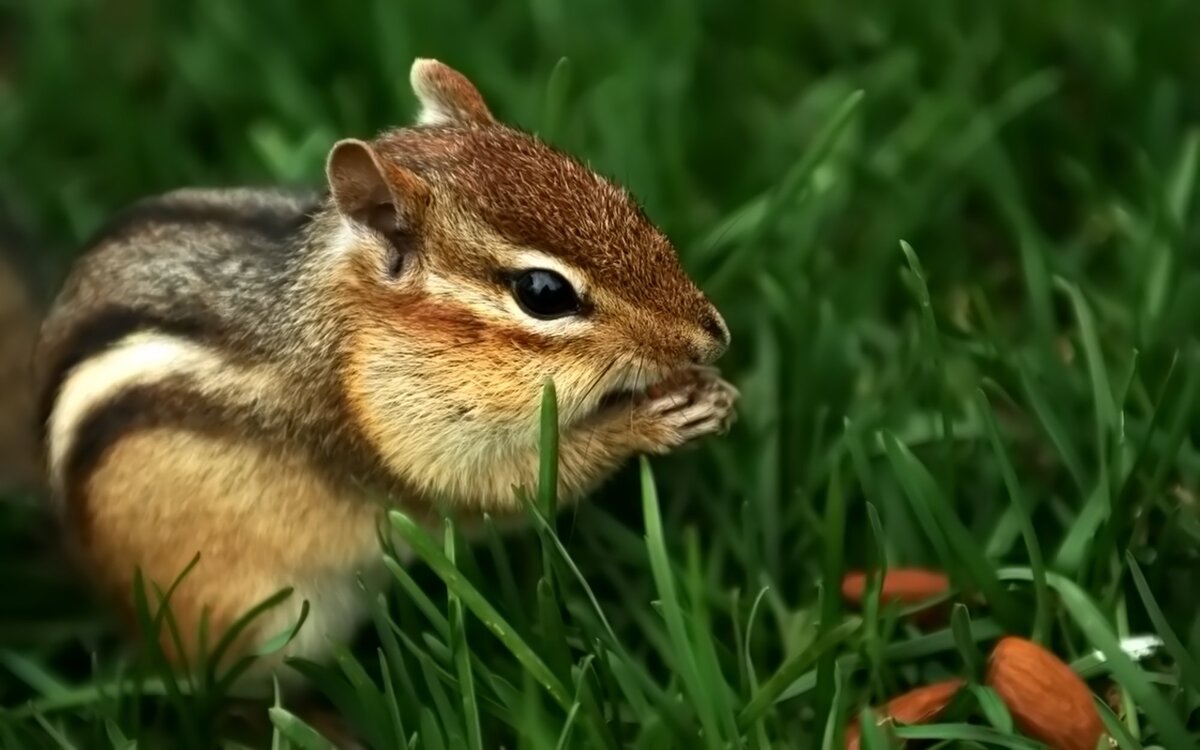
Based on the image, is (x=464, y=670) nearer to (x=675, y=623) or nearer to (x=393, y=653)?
(x=393, y=653)

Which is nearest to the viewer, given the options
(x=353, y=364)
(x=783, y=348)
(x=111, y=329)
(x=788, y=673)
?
(x=788, y=673)

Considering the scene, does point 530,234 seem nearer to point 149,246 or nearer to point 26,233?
point 149,246

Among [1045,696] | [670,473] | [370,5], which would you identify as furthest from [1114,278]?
[370,5]

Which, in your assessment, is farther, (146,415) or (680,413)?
(680,413)

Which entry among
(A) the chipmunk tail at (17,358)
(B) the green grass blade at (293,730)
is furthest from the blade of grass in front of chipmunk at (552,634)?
(A) the chipmunk tail at (17,358)

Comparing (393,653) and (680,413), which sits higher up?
(680,413)

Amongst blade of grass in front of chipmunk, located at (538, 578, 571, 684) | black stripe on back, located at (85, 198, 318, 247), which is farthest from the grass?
black stripe on back, located at (85, 198, 318, 247)

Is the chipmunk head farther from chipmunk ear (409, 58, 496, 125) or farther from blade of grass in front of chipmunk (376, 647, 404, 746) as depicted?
blade of grass in front of chipmunk (376, 647, 404, 746)

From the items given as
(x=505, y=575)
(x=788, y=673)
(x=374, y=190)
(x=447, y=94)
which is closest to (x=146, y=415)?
(x=374, y=190)
